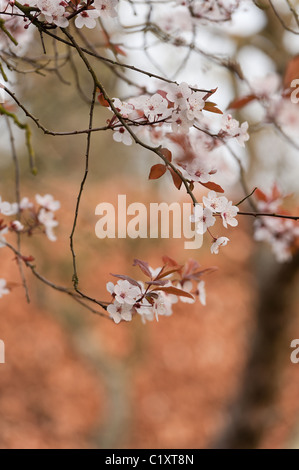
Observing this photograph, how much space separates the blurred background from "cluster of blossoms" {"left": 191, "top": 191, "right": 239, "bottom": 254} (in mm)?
667

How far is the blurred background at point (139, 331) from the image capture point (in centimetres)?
298

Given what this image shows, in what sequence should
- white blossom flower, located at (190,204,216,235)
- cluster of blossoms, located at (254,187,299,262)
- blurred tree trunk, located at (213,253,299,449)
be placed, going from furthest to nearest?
blurred tree trunk, located at (213,253,299,449) < cluster of blossoms, located at (254,187,299,262) < white blossom flower, located at (190,204,216,235)

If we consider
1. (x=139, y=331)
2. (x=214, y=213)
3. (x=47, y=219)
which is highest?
(x=139, y=331)

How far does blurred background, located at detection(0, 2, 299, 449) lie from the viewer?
9.78 ft

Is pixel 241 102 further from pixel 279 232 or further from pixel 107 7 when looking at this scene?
pixel 107 7

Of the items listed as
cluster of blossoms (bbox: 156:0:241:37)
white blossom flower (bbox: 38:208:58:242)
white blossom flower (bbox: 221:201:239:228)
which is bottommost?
white blossom flower (bbox: 221:201:239:228)

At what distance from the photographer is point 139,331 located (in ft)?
13.6

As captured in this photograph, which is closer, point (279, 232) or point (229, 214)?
point (229, 214)

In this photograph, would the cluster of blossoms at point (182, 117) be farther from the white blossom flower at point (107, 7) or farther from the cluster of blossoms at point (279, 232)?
the cluster of blossoms at point (279, 232)

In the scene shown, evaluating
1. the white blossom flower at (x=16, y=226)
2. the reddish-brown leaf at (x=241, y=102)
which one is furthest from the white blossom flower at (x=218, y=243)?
the reddish-brown leaf at (x=241, y=102)

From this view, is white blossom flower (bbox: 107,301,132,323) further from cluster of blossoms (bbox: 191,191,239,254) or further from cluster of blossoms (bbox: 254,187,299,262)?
cluster of blossoms (bbox: 254,187,299,262)

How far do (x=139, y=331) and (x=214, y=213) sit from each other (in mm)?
3492

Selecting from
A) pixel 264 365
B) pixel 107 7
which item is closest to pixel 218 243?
pixel 107 7

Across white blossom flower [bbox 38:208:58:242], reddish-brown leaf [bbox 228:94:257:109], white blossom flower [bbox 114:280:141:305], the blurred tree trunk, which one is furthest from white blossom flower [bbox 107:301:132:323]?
the blurred tree trunk
